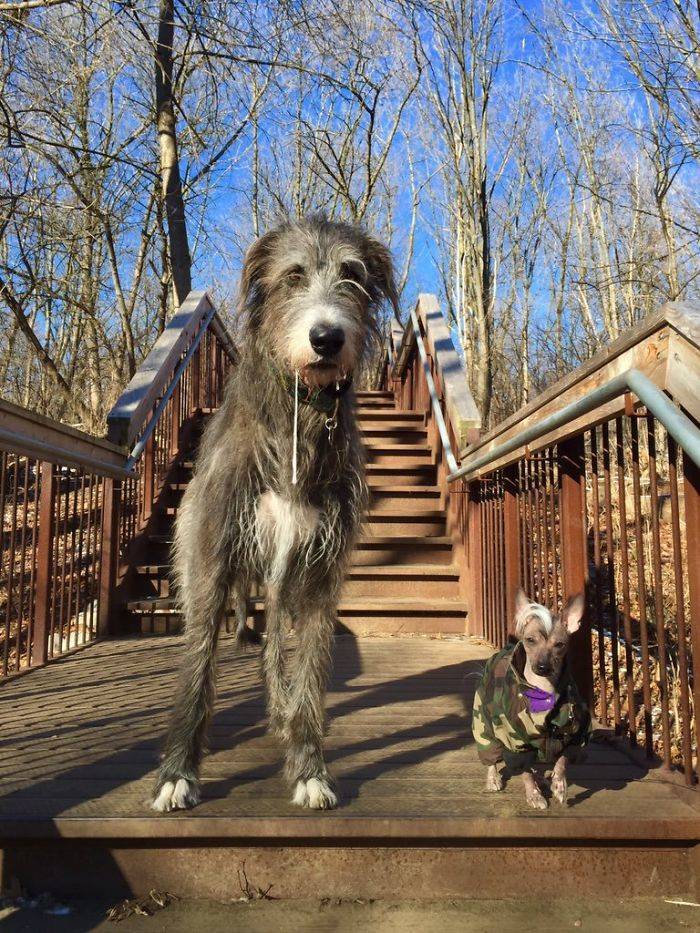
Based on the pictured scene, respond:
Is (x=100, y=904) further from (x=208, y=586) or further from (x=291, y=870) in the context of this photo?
(x=208, y=586)

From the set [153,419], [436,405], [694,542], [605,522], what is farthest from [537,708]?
[436,405]

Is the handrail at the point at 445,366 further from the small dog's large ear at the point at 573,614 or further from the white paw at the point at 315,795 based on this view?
the white paw at the point at 315,795

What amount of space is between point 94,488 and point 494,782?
339 cm

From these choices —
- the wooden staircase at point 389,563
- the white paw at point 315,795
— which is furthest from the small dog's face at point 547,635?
the wooden staircase at point 389,563

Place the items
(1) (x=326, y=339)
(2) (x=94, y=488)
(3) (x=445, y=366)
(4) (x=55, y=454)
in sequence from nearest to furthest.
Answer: (1) (x=326, y=339), (4) (x=55, y=454), (2) (x=94, y=488), (3) (x=445, y=366)

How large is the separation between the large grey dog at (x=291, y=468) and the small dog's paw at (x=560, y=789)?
71cm

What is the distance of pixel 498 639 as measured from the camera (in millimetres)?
4438

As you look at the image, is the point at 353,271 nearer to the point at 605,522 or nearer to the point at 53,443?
the point at 53,443

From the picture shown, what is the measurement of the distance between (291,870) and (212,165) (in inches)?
441

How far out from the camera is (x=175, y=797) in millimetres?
2053

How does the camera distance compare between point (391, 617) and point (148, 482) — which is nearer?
point (391, 617)

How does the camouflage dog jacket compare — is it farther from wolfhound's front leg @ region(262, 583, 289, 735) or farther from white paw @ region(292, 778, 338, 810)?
wolfhound's front leg @ region(262, 583, 289, 735)

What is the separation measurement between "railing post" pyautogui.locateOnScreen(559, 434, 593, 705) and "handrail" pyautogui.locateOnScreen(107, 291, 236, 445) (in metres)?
1.83

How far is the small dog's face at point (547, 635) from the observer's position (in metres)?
2.03
